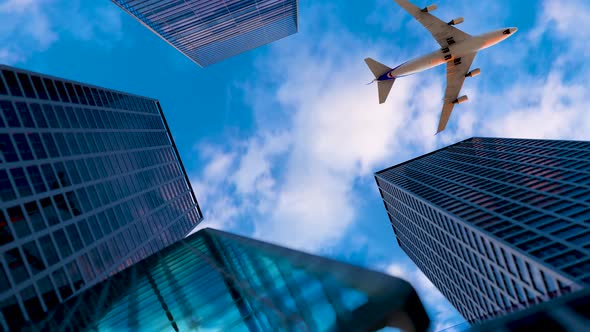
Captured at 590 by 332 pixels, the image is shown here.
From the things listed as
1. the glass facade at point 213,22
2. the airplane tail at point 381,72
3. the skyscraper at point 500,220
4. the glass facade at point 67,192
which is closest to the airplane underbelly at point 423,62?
the airplane tail at point 381,72

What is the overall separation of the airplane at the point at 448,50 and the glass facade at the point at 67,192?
1767 inches

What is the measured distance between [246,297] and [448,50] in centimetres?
4276

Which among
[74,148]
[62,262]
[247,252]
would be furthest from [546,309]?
[74,148]

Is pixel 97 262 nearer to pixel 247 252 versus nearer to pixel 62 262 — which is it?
pixel 62 262

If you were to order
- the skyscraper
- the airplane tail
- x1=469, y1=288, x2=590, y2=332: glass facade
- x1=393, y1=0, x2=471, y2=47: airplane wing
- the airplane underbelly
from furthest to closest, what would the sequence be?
the skyscraper → the airplane tail → the airplane underbelly → x1=393, y1=0, x2=471, y2=47: airplane wing → x1=469, y1=288, x2=590, y2=332: glass facade

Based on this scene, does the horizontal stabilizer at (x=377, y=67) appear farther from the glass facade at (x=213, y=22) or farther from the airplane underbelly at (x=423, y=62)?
the glass facade at (x=213, y=22)

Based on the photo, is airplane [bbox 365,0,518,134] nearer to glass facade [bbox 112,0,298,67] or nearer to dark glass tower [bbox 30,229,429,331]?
dark glass tower [bbox 30,229,429,331]

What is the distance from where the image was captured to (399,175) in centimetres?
13062

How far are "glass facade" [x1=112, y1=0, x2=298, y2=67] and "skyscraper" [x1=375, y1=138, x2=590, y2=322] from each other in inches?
2322

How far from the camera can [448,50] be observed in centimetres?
4291

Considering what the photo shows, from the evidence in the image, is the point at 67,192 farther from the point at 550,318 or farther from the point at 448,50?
the point at 550,318

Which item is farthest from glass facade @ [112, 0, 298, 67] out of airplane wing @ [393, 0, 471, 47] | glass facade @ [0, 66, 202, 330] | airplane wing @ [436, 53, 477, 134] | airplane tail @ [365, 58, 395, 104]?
airplane wing @ [436, 53, 477, 134]

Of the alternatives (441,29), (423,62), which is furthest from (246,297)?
(441,29)

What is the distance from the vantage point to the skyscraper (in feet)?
180
